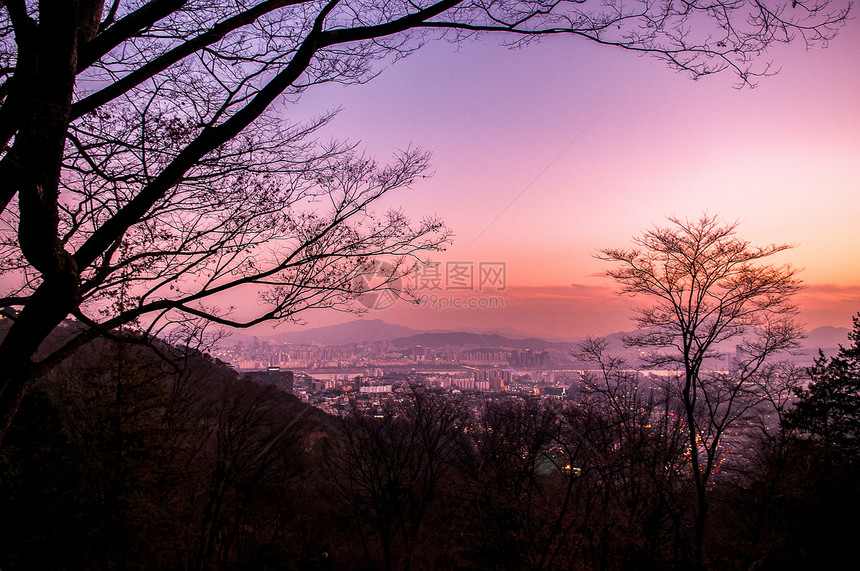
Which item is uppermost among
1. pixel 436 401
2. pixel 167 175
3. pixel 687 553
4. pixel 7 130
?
pixel 7 130

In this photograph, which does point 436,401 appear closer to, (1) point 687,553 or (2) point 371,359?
(1) point 687,553

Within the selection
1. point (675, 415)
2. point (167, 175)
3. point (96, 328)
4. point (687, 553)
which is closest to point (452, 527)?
point (687, 553)

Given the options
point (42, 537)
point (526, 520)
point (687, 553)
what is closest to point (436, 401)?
point (526, 520)

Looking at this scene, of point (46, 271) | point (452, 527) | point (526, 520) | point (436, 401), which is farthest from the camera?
point (436, 401)

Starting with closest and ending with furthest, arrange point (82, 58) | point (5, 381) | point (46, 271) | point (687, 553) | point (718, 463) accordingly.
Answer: point (46, 271) < point (5, 381) < point (82, 58) < point (687, 553) < point (718, 463)

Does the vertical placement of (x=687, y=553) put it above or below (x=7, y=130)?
→ below

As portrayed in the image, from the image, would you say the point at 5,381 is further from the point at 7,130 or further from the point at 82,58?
the point at 82,58

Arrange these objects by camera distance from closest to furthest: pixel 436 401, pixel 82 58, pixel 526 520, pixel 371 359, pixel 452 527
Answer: pixel 82 58
pixel 526 520
pixel 452 527
pixel 436 401
pixel 371 359

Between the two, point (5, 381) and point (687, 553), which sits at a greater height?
point (5, 381)

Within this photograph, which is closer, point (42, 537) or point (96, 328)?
point (96, 328)
